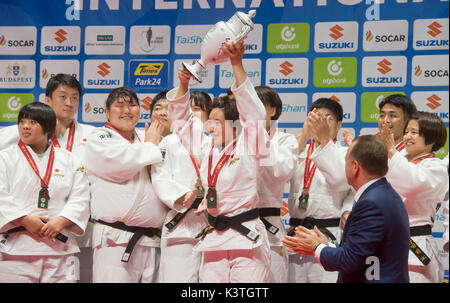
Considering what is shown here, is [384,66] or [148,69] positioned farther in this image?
[148,69]

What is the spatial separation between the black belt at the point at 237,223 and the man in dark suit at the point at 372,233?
2.22ft

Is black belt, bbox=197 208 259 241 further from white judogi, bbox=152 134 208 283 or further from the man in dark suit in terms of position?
the man in dark suit

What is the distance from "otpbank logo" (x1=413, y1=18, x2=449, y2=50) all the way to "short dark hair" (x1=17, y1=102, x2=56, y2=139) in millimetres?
3621

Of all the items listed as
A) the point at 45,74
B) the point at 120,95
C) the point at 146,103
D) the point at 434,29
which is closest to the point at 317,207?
the point at 120,95

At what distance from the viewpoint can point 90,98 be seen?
6312 mm

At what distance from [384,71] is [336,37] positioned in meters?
0.61

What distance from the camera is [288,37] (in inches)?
230

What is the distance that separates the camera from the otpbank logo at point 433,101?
5539 millimetres

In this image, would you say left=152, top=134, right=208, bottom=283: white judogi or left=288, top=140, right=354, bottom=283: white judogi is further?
left=288, top=140, right=354, bottom=283: white judogi

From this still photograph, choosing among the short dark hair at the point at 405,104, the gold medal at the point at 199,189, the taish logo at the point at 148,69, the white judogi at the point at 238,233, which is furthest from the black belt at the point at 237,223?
the taish logo at the point at 148,69

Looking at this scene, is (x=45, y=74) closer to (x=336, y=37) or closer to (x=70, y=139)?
(x=70, y=139)

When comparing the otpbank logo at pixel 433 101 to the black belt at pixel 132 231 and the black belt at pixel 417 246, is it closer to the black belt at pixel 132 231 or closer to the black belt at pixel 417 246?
the black belt at pixel 417 246

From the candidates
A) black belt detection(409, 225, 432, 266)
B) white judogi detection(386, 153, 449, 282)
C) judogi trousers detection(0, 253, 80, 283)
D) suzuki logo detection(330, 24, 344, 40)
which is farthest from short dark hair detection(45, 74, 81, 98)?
black belt detection(409, 225, 432, 266)

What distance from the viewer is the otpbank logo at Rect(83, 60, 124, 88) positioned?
6.24 meters
